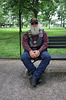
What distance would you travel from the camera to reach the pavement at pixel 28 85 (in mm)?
2775

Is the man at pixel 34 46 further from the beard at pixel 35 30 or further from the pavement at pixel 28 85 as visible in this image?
the pavement at pixel 28 85

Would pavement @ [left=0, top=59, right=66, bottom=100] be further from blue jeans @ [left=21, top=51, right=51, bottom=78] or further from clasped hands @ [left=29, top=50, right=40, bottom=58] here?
clasped hands @ [left=29, top=50, right=40, bottom=58]

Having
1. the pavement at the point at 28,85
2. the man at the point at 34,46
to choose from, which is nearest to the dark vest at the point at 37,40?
the man at the point at 34,46

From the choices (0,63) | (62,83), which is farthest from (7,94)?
(0,63)

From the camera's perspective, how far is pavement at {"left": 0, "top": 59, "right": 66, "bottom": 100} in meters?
2.78

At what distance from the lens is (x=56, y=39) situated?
4.20 metres

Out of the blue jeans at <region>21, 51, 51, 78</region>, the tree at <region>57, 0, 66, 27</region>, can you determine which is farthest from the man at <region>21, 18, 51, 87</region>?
the tree at <region>57, 0, 66, 27</region>

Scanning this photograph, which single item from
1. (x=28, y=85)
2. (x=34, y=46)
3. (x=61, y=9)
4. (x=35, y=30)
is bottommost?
(x=28, y=85)

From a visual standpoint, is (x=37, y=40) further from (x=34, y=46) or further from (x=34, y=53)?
(x=34, y=53)

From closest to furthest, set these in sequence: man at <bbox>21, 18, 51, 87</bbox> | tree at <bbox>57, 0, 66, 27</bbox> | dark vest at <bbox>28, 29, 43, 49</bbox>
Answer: man at <bbox>21, 18, 51, 87</bbox>, dark vest at <bbox>28, 29, 43, 49</bbox>, tree at <bbox>57, 0, 66, 27</bbox>

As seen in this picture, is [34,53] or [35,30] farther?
[35,30]

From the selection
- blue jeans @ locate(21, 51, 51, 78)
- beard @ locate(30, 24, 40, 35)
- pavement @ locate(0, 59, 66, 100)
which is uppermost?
beard @ locate(30, 24, 40, 35)

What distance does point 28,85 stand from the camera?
3260 millimetres

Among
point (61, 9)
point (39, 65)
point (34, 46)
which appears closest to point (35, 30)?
point (34, 46)
